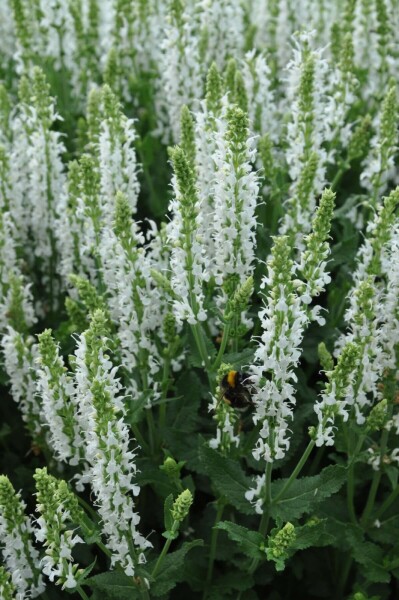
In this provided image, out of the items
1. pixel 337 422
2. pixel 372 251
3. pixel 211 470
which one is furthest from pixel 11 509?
pixel 372 251

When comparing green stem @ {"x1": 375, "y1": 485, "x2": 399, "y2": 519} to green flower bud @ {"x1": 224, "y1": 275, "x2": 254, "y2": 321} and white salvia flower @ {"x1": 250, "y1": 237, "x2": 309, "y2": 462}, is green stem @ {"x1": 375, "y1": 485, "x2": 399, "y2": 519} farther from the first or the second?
green flower bud @ {"x1": 224, "y1": 275, "x2": 254, "y2": 321}

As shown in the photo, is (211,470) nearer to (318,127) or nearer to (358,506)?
(358,506)

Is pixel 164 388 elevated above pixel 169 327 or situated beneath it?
situated beneath

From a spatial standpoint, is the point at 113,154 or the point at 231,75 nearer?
the point at 113,154

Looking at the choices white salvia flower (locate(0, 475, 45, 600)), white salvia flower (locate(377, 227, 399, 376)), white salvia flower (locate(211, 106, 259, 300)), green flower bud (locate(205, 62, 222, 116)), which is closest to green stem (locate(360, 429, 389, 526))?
white salvia flower (locate(377, 227, 399, 376))

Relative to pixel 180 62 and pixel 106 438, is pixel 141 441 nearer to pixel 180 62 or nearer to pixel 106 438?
pixel 106 438

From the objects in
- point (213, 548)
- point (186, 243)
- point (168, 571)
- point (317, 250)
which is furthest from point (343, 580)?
point (186, 243)

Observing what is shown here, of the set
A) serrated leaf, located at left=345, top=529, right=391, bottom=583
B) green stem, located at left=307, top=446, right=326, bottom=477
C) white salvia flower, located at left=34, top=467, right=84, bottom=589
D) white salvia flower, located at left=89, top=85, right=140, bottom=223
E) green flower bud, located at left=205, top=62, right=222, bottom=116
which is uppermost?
green flower bud, located at left=205, top=62, right=222, bottom=116
